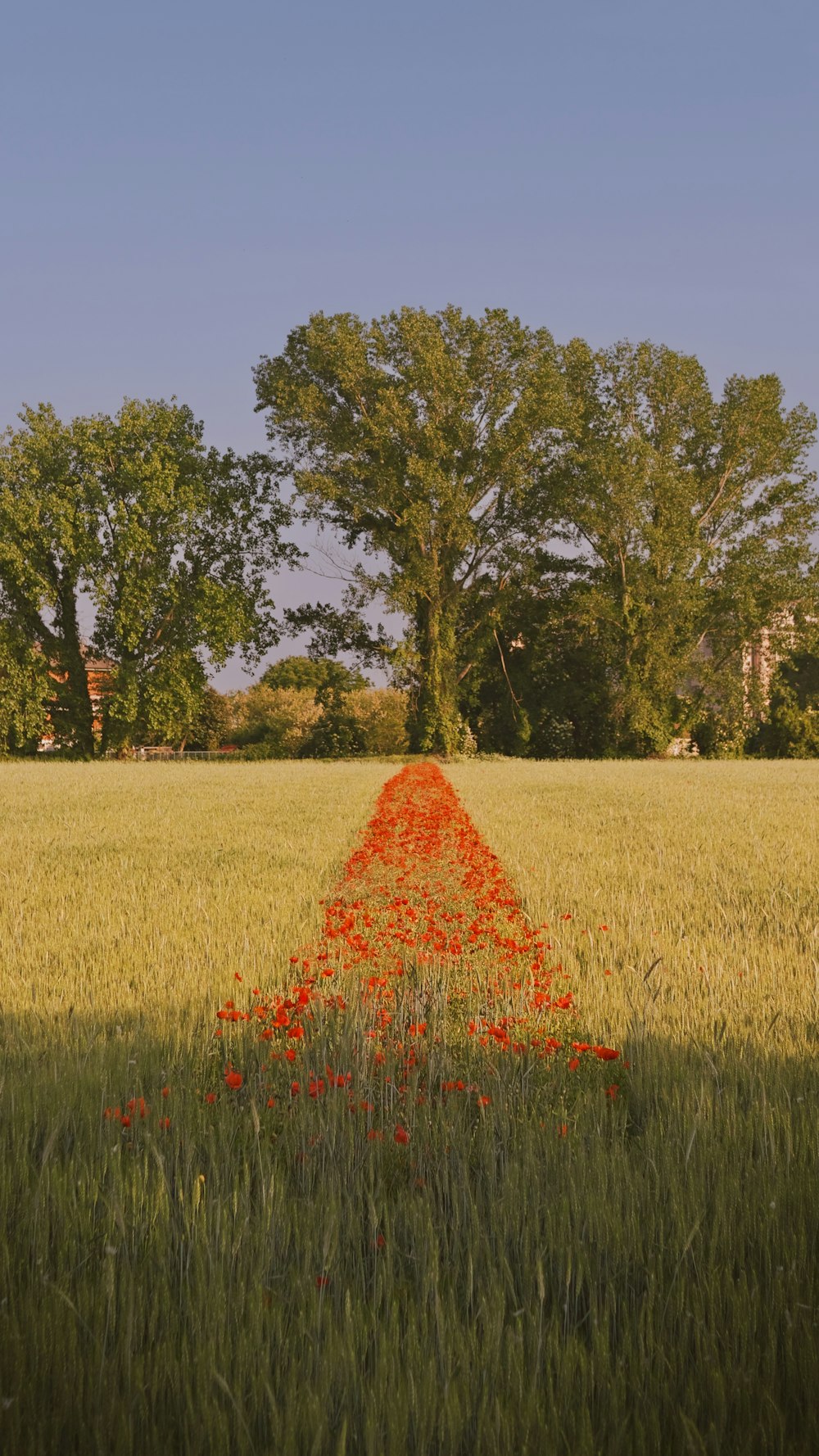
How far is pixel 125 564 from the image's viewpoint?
1558 inches

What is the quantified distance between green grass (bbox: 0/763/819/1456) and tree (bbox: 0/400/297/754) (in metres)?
36.1

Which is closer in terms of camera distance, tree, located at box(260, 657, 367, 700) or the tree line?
the tree line

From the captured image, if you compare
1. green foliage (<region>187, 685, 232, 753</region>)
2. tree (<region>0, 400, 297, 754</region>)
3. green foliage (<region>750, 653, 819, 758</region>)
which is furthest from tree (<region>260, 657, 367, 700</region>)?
green foliage (<region>750, 653, 819, 758</region>)

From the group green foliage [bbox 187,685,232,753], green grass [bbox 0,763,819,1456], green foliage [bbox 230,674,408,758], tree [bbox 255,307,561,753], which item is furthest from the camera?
green foliage [bbox 187,685,232,753]

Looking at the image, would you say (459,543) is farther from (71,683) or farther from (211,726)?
(211,726)

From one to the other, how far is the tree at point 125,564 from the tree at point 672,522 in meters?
15.2

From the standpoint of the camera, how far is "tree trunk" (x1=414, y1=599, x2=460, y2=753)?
124 ft

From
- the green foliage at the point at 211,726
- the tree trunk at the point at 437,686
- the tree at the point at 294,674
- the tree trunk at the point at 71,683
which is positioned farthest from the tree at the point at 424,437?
the green foliage at the point at 211,726

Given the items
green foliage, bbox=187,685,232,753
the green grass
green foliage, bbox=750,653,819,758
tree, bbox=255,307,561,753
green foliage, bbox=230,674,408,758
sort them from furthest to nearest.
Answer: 1. green foliage, bbox=187,685,232,753
2. green foliage, bbox=750,653,819,758
3. green foliage, bbox=230,674,408,758
4. tree, bbox=255,307,561,753
5. the green grass

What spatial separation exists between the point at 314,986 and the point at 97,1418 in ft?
9.74

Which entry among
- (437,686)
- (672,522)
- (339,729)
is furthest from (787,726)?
(339,729)

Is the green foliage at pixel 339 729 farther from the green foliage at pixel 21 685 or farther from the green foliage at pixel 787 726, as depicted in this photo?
the green foliage at pixel 787 726

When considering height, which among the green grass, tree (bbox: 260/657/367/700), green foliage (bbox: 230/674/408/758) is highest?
tree (bbox: 260/657/367/700)

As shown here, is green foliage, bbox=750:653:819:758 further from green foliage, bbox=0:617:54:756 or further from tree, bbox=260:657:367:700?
green foliage, bbox=0:617:54:756
